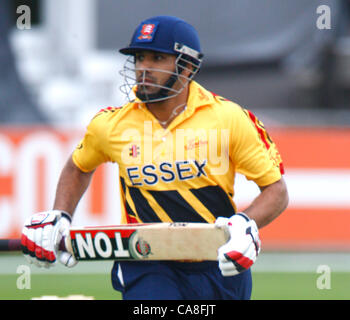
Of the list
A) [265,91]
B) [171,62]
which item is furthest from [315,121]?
[171,62]

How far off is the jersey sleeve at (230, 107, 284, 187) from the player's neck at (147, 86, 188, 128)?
1.09ft

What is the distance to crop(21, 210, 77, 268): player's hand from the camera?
4.58m

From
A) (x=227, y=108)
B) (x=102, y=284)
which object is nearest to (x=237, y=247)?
(x=227, y=108)

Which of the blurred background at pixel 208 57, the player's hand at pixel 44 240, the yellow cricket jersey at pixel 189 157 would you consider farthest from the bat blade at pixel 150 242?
the blurred background at pixel 208 57

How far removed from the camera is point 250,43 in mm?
15102

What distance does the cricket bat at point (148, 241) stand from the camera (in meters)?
4.32

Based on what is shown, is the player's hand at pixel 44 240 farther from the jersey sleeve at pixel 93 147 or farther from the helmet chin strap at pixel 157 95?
the helmet chin strap at pixel 157 95

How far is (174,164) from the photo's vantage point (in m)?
4.65

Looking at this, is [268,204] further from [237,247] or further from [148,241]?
[148,241]

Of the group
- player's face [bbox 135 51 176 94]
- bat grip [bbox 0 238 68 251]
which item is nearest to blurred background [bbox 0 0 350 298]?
player's face [bbox 135 51 176 94]

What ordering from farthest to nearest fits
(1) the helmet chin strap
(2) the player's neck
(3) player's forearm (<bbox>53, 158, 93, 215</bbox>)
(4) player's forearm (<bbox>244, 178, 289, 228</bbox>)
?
(3) player's forearm (<bbox>53, 158, 93, 215</bbox>)
(2) the player's neck
(1) the helmet chin strap
(4) player's forearm (<bbox>244, 178, 289, 228</bbox>)

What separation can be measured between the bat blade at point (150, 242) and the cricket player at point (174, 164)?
0.59 ft

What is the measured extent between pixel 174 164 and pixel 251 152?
1.37 ft

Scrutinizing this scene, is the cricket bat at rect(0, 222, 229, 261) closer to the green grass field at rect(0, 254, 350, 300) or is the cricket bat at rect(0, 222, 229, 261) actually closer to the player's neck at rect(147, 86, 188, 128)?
the player's neck at rect(147, 86, 188, 128)
